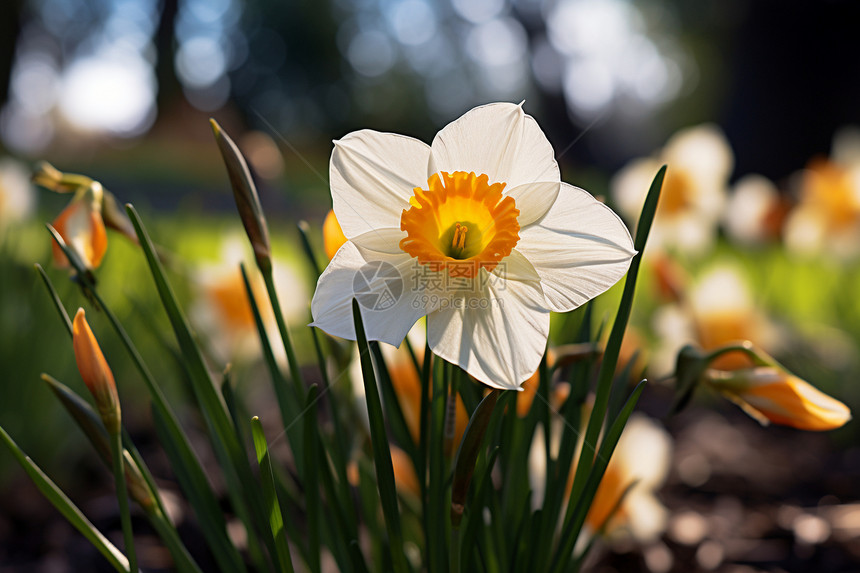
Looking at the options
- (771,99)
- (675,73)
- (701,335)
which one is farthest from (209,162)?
(701,335)

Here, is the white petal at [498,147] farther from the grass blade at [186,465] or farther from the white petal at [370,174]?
the grass blade at [186,465]

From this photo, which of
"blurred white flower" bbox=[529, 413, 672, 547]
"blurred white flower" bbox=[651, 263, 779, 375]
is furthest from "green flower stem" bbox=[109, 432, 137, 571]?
"blurred white flower" bbox=[651, 263, 779, 375]

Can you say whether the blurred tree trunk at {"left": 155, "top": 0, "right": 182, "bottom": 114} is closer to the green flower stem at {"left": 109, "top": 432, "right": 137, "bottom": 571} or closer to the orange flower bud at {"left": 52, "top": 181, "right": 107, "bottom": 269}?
the orange flower bud at {"left": 52, "top": 181, "right": 107, "bottom": 269}

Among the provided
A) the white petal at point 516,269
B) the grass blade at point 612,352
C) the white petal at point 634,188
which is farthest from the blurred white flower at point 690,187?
the white petal at point 516,269

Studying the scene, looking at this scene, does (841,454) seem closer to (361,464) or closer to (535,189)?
(361,464)

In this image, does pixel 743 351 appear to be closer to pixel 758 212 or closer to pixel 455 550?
pixel 455 550

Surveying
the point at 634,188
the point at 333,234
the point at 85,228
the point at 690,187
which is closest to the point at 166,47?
the point at 634,188
